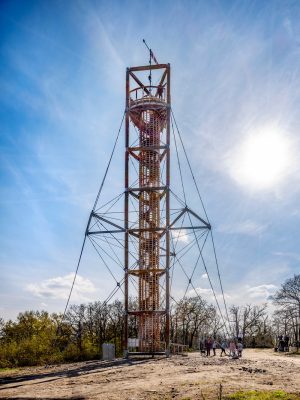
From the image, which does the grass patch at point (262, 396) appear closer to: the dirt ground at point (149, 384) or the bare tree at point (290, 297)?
the dirt ground at point (149, 384)

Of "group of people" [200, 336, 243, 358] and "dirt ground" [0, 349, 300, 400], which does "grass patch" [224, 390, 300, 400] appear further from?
"group of people" [200, 336, 243, 358]

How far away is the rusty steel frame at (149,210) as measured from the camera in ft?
86.2

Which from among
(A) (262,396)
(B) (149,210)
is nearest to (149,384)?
(A) (262,396)

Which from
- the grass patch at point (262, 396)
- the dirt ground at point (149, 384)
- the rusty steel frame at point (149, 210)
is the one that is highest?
the rusty steel frame at point (149, 210)

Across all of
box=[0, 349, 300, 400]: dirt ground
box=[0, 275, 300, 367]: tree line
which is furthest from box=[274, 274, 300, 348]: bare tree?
box=[0, 349, 300, 400]: dirt ground

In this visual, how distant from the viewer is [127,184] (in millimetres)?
27656

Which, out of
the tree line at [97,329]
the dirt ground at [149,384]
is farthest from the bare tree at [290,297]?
the dirt ground at [149,384]

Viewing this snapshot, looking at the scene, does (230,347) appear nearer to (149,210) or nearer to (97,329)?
(149,210)

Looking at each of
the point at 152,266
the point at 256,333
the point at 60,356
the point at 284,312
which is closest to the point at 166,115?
the point at 152,266

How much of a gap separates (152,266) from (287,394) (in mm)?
16513

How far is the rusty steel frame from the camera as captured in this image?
26.3 metres

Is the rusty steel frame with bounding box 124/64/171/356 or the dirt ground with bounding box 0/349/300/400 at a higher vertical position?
the rusty steel frame with bounding box 124/64/171/356

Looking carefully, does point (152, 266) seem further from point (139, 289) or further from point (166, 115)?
point (166, 115)

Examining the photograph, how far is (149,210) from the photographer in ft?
90.3
